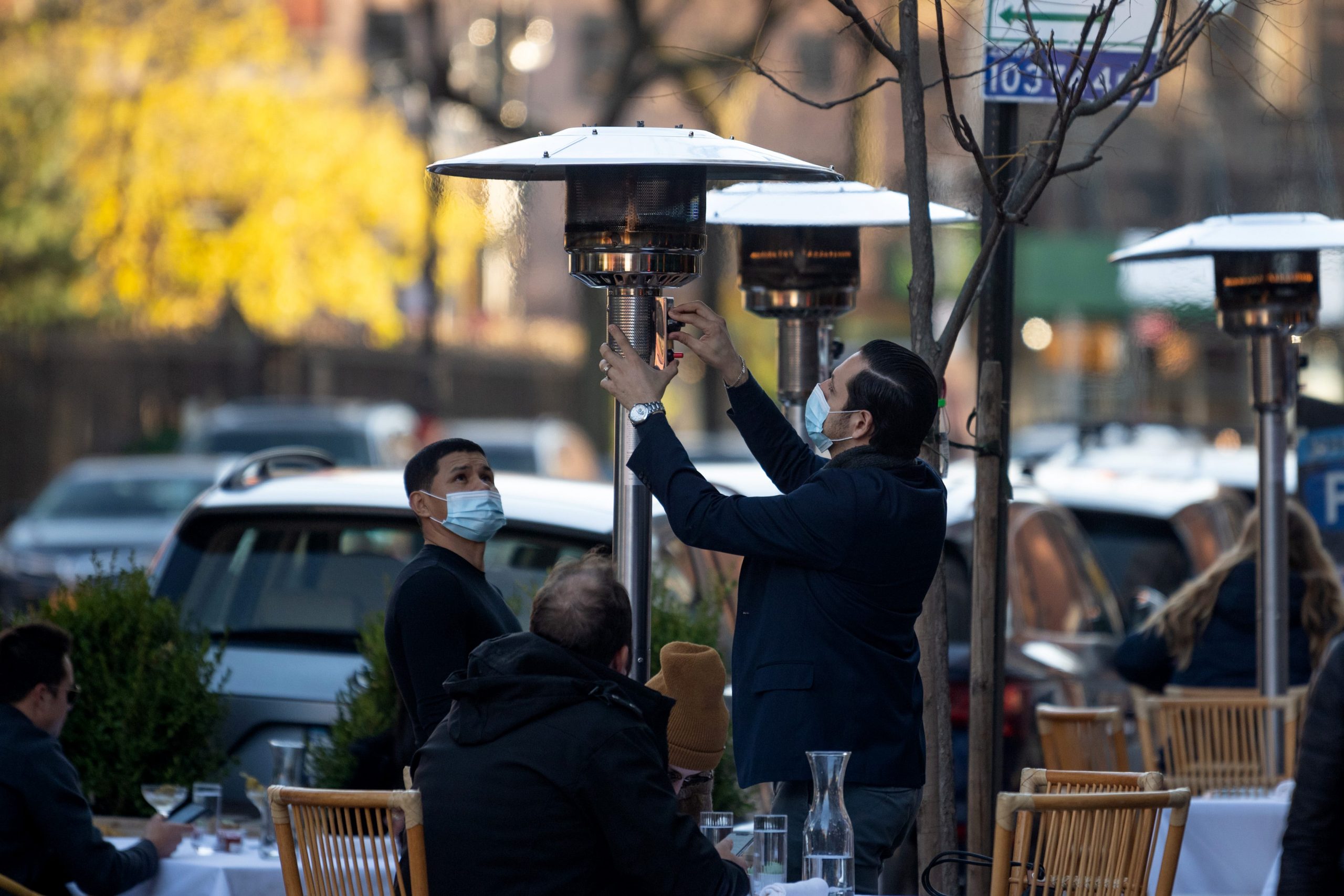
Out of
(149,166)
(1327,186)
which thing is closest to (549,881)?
(1327,186)

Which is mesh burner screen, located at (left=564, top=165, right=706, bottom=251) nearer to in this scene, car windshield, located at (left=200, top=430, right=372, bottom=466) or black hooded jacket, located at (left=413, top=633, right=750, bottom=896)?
black hooded jacket, located at (left=413, top=633, right=750, bottom=896)

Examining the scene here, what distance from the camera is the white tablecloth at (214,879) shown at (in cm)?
460

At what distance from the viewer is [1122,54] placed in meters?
5.52

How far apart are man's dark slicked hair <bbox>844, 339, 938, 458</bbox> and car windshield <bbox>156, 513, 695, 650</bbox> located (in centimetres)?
231

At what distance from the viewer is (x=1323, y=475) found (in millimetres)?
8852

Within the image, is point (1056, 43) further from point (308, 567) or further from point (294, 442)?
point (294, 442)

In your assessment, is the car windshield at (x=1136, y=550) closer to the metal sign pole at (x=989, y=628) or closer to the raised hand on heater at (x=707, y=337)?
the metal sign pole at (x=989, y=628)

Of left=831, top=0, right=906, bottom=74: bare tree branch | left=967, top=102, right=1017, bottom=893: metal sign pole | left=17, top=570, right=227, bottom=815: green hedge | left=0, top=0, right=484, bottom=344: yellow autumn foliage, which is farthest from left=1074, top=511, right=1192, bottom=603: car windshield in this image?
left=0, top=0, right=484, bottom=344: yellow autumn foliage

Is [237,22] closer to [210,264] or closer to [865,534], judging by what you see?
[210,264]

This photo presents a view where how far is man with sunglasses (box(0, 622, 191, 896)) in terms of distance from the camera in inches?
176

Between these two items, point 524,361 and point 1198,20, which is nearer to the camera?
point 1198,20

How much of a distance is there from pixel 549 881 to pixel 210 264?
27590 mm

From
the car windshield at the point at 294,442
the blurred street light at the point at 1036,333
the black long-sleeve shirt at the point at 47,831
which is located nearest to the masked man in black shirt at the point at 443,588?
the black long-sleeve shirt at the point at 47,831

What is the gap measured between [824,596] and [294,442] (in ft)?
50.3
